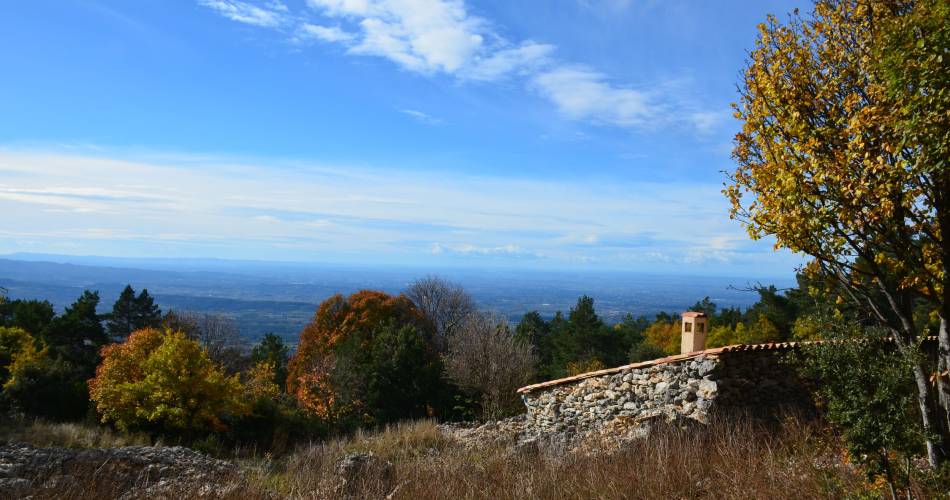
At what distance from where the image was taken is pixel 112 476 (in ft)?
19.0

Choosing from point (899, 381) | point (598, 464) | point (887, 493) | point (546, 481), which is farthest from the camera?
point (598, 464)

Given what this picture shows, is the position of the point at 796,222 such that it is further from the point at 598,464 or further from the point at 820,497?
the point at 598,464

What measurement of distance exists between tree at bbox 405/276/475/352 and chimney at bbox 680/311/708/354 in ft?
75.8

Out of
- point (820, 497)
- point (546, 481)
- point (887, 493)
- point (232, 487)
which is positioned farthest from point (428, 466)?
point (887, 493)

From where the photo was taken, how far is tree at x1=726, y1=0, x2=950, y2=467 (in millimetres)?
3953

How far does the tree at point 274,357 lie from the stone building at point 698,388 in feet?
71.1

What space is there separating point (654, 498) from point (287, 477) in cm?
398

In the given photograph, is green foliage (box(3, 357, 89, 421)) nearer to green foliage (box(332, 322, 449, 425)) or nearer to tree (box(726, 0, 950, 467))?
green foliage (box(332, 322, 449, 425))

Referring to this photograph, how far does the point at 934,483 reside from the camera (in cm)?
432

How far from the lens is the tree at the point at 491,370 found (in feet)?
64.0

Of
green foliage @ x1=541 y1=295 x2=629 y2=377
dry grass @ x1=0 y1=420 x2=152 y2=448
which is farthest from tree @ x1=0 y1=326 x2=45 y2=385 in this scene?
green foliage @ x1=541 y1=295 x2=629 y2=377

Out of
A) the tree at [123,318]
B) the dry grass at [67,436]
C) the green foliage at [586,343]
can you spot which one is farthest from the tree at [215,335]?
the green foliage at [586,343]

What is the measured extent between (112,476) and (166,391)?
10170 mm

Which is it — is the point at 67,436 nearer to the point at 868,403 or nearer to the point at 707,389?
the point at 707,389
